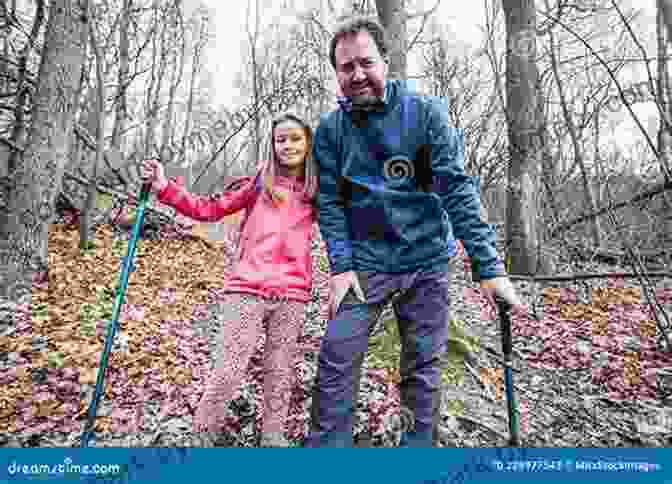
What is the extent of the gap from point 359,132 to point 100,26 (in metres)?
7.69

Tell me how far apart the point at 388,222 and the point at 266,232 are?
2.15ft

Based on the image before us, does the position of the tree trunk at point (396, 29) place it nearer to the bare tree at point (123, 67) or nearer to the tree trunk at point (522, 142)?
the tree trunk at point (522, 142)

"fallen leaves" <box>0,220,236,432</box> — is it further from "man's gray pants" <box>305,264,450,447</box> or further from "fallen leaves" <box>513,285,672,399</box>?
"fallen leaves" <box>513,285,672,399</box>

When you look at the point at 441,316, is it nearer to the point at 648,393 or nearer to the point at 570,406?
the point at 570,406

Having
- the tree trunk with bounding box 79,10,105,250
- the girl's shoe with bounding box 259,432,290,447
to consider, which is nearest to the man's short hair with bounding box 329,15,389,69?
the girl's shoe with bounding box 259,432,290,447

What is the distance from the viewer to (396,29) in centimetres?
403

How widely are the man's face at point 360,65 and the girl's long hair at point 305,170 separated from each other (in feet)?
1.22

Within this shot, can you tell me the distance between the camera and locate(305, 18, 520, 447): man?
174 cm

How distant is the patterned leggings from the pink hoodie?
7 centimetres

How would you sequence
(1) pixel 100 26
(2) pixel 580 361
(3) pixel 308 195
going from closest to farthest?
(3) pixel 308 195
(2) pixel 580 361
(1) pixel 100 26

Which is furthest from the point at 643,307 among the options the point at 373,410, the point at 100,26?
the point at 100,26

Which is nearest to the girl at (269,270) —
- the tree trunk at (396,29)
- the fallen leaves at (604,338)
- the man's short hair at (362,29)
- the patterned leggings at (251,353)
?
the patterned leggings at (251,353)

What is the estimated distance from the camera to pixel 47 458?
1561mm

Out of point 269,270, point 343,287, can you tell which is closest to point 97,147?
point 269,270
